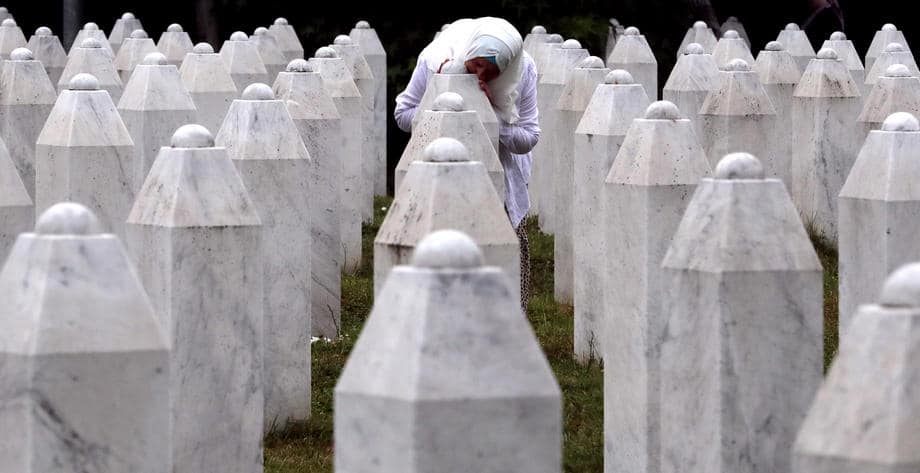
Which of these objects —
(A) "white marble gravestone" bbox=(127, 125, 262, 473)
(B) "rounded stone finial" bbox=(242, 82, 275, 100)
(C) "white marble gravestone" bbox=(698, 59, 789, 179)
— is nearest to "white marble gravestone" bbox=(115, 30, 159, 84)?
(C) "white marble gravestone" bbox=(698, 59, 789, 179)

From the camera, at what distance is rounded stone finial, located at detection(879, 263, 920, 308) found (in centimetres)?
388

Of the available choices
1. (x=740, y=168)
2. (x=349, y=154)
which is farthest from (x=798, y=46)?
(x=740, y=168)

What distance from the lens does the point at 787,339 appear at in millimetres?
5430

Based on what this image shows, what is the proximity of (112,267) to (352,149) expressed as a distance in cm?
727

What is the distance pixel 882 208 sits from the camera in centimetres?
716

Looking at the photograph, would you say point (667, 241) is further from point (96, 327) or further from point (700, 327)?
point (96, 327)

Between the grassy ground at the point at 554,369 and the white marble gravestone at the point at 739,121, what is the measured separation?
1.00m

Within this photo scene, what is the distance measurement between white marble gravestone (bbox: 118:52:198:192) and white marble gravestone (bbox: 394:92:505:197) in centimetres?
190

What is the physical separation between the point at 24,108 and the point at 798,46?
6.88 m

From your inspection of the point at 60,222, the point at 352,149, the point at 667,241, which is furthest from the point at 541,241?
the point at 60,222

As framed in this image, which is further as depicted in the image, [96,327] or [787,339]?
[787,339]

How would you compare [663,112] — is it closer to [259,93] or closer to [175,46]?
[259,93]

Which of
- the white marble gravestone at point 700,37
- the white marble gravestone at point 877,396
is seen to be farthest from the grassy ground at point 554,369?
the white marble gravestone at point 700,37

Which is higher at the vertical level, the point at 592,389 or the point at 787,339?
the point at 787,339
